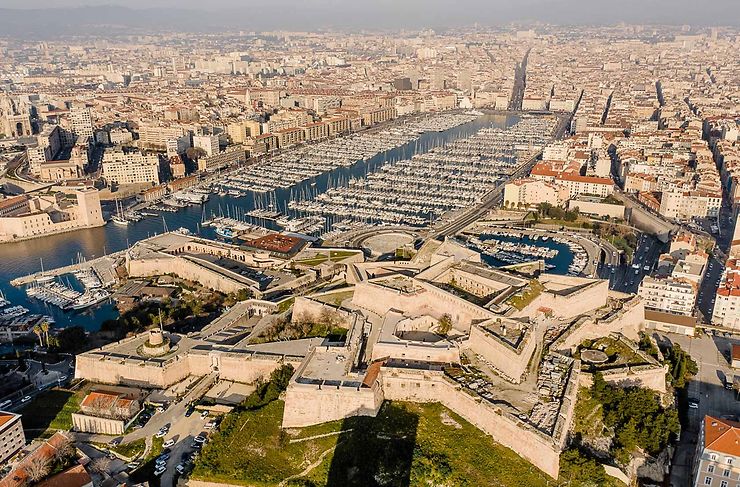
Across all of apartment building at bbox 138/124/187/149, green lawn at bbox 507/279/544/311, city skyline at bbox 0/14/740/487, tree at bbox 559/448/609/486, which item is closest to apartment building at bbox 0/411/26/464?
city skyline at bbox 0/14/740/487

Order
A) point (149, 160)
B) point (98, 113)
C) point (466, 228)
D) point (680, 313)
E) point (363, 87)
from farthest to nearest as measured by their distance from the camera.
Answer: point (363, 87), point (98, 113), point (149, 160), point (466, 228), point (680, 313)

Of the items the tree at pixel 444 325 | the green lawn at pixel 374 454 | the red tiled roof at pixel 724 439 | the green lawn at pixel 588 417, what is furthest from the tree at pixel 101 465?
the red tiled roof at pixel 724 439

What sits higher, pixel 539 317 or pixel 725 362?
pixel 539 317

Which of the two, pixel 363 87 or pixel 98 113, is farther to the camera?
pixel 363 87

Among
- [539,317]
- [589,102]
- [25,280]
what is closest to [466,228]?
[539,317]

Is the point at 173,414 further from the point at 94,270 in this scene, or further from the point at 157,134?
the point at 157,134

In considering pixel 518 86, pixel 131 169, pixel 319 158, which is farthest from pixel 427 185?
pixel 518 86

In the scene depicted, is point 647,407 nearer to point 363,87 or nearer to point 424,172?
point 424,172
